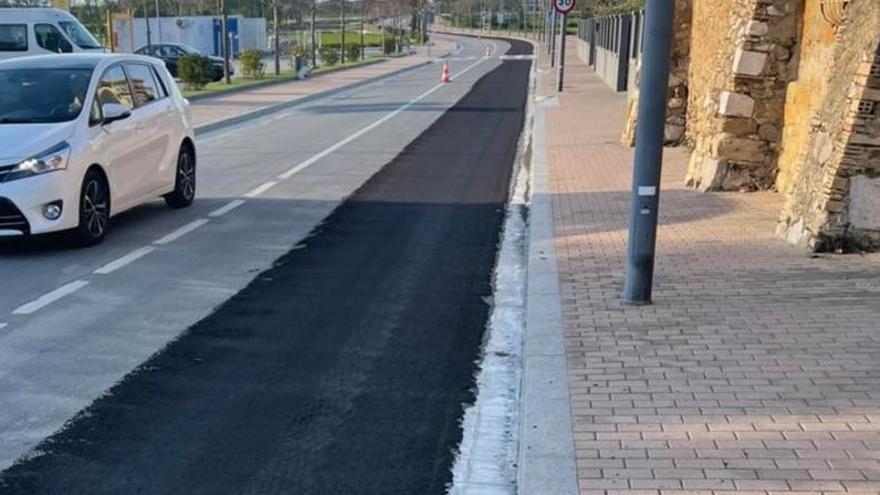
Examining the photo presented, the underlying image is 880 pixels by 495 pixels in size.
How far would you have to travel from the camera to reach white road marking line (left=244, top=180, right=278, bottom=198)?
12445 millimetres

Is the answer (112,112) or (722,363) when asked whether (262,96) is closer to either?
(112,112)

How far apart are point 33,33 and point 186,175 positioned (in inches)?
662

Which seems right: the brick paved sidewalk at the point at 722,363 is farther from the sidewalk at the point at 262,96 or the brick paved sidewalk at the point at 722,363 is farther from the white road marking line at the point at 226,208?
the sidewalk at the point at 262,96

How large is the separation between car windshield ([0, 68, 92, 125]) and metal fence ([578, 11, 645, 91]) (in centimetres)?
1244

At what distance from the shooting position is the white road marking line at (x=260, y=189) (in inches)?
490

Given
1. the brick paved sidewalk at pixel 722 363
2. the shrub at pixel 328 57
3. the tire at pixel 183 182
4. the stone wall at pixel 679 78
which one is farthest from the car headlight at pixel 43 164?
the shrub at pixel 328 57

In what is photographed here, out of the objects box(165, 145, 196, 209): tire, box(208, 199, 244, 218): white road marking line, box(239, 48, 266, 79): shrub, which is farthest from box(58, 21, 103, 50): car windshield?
box(208, 199, 244, 218): white road marking line

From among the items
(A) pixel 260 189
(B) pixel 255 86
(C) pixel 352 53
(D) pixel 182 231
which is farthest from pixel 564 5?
(C) pixel 352 53

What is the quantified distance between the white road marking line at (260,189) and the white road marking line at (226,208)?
390mm

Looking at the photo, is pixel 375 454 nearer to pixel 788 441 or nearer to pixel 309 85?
pixel 788 441

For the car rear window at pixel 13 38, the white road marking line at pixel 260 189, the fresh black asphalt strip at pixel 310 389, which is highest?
the car rear window at pixel 13 38

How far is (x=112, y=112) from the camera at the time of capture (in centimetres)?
962

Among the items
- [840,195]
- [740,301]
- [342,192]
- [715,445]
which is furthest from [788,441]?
[342,192]

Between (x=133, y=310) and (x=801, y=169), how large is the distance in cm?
598
